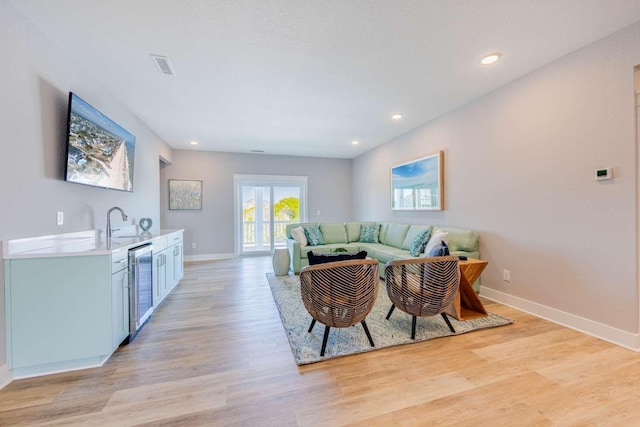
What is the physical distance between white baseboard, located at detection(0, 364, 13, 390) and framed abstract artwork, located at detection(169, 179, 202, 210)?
4.45 m

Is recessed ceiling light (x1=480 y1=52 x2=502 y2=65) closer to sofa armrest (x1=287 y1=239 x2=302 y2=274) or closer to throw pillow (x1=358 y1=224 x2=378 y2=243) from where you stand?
throw pillow (x1=358 y1=224 x2=378 y2=243)

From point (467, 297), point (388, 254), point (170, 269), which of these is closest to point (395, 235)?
point (388, 254)

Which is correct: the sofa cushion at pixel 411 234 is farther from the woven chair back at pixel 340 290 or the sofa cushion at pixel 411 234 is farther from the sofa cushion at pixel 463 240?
the woven chair back at pixel 340 290

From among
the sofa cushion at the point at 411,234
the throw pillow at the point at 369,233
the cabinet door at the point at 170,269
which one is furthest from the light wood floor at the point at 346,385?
the throw pillow at the point at 369,233

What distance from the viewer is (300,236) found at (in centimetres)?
474

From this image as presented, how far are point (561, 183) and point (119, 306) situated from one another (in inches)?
163

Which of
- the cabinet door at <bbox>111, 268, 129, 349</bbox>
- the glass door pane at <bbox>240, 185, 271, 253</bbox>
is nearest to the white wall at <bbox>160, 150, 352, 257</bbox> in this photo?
the glass door pane at <bbox>240, 185, 271, 253</bbox>

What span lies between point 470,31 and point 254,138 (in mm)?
3904

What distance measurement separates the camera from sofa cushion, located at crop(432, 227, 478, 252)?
11.0 ft

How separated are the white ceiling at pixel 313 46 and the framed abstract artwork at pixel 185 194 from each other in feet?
7.74

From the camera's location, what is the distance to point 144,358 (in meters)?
2.03

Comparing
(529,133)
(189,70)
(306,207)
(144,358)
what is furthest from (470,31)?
(306,207)

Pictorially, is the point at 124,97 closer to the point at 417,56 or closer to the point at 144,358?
the point at 144,358

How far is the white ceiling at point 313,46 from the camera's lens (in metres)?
1.82
